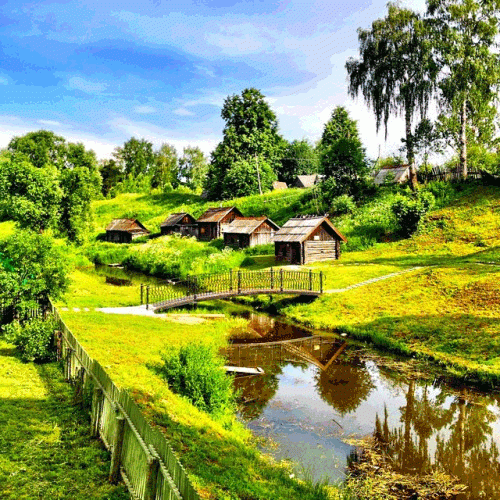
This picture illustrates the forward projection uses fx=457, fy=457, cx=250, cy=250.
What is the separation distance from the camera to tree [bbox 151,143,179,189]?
372 feet

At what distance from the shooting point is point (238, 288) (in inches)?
1061

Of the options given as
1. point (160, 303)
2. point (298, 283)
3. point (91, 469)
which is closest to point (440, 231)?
point (298, 283)

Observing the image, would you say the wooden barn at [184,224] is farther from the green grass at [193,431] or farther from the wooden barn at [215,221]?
the green grass at [193,431]

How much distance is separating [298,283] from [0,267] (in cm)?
1812

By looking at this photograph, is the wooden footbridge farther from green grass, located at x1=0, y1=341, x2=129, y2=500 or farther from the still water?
green grass, located at x1=0, y1=341, x2=129, y2=500

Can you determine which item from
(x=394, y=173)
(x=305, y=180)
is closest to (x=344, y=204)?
(x=394, y=173)

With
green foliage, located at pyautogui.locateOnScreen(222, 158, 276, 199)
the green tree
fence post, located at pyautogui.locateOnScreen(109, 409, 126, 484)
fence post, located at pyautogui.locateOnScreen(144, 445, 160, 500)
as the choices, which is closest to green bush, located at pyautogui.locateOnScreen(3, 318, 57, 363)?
fence post, located at pyautogui.locateOnScreen(109, 409, 126, 484)

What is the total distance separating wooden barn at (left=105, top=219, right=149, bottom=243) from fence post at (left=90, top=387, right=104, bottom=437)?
58.6 metres

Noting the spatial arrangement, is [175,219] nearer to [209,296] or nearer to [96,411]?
[209,296]

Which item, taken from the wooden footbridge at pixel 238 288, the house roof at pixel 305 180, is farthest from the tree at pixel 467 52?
the house roof at pixel 305 180

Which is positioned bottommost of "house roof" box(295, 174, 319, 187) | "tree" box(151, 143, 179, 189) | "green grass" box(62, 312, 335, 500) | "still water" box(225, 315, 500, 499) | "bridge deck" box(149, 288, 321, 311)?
"still water" box(225, 315, 500, 499)

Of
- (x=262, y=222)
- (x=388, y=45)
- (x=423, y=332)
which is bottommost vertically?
(x=423, y=332)

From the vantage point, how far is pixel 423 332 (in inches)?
807

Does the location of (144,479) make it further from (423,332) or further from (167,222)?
(167,222)
